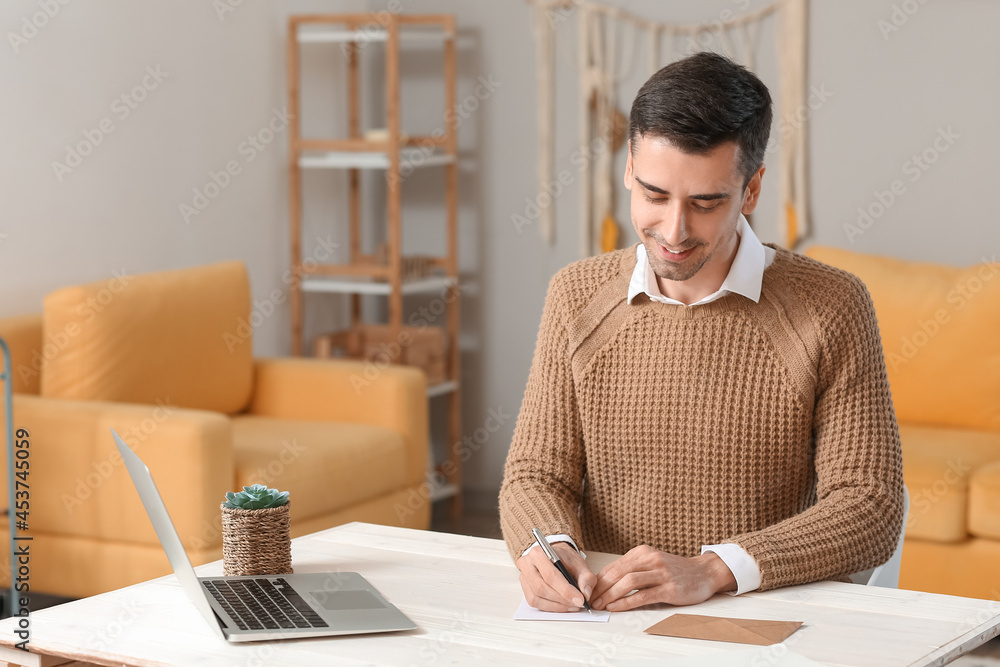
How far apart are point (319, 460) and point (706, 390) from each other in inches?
66.2

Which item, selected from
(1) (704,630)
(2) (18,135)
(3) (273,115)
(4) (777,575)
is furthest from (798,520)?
(3) (273,115)

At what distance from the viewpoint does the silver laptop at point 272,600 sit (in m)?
1.20

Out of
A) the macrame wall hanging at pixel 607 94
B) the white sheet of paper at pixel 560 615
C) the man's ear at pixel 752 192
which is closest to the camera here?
the white sheet of paper at pixel 560 615

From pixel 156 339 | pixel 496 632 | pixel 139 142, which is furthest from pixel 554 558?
pixel 139 142

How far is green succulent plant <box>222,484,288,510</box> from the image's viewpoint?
1.42 meters

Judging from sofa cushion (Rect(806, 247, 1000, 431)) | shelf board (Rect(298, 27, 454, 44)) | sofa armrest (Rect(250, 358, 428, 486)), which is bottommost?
sofa armrest (Rect(250, 358, 428, 486))

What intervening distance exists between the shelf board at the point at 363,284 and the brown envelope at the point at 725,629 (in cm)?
286

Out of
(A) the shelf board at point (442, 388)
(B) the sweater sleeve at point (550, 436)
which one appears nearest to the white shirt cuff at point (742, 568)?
(B) the sweater sleeve at point (550, 436)

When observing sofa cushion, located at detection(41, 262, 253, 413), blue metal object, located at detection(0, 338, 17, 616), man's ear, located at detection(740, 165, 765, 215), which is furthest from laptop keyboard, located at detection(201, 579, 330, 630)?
sofa cushion, located at detection(41, 262, 253, 413)

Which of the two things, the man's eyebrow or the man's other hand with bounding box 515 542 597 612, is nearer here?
the man's other hand with bounding box 515 542 597 612

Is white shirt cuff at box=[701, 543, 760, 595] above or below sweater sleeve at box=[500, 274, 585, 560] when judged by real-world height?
below

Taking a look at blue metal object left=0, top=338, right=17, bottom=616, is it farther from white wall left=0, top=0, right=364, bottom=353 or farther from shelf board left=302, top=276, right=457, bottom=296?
shelf board left=302, top=276, right=457, bottom=296

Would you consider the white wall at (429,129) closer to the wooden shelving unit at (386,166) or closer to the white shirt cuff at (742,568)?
the wooden shelving unit at (386,166)

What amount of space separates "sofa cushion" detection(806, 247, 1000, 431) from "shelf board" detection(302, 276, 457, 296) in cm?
147
